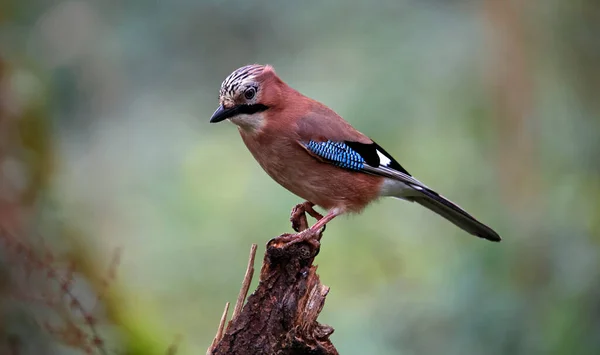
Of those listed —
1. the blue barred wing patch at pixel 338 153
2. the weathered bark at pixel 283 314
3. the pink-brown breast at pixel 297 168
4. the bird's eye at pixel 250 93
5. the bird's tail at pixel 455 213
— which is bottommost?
the weathered bark at pixel 283 314

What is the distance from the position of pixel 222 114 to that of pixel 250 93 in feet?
0.71

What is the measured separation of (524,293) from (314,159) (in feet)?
5.07

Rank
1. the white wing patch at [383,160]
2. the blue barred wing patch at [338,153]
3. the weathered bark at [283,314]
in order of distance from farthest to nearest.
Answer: the white wing patch at [383,160] → the blue barred wing patch at [338,153] → the weathered bark at [283,314]

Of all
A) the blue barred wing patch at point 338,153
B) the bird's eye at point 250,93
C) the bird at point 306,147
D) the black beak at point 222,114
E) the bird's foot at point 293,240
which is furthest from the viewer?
the blue barred wing patch at point 338,153

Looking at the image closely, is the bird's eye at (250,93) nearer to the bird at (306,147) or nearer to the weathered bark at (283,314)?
the bird at (306,147)

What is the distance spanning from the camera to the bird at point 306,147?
389 cm

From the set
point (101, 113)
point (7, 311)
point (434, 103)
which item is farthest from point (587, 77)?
point (7, 311)

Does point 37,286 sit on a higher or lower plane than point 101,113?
lower

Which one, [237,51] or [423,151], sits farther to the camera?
[237,51]

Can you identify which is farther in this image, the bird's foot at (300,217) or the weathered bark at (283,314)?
the bird's foot at (300,217)

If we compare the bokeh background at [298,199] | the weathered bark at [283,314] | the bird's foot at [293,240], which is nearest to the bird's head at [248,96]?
the bird's foot at [293,240]

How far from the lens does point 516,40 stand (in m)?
6.83

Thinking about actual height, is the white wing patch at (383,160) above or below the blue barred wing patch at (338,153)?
above

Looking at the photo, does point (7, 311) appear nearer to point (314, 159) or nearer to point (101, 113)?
point (314, 159)
